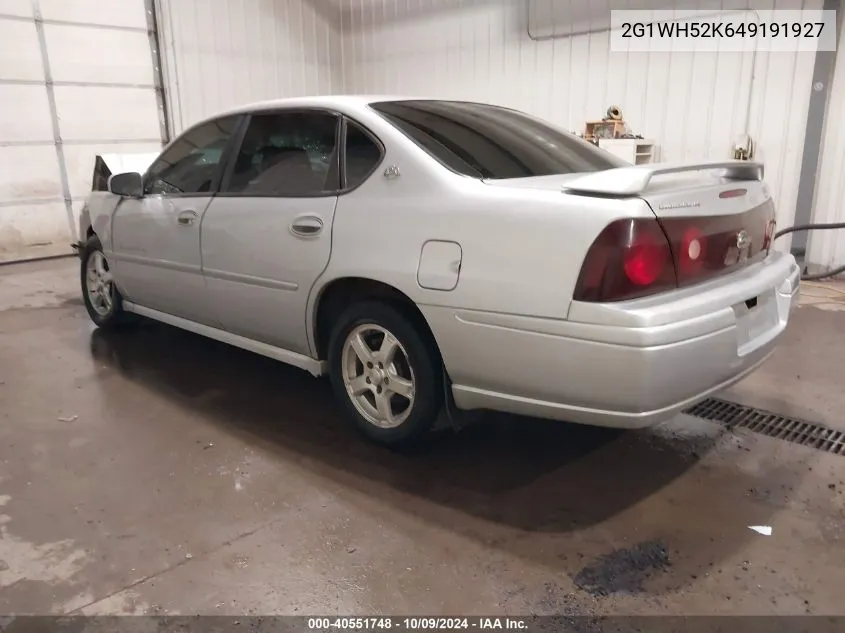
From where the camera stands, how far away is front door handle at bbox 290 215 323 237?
2.67 meters

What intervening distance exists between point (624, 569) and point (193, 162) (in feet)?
9.42

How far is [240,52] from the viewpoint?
31.2ft

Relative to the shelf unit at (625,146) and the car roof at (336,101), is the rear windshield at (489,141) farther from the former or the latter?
the shelf unit at (625,146)

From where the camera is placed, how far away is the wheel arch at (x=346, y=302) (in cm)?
247

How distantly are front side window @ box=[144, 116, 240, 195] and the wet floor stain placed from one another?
2457mm

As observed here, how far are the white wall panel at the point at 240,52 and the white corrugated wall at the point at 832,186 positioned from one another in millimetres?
7290

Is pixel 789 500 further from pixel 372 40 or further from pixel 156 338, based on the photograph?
pixel 372 40

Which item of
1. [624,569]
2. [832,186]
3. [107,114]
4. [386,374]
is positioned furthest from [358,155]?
[107,114]

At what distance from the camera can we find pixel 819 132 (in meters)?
5.84

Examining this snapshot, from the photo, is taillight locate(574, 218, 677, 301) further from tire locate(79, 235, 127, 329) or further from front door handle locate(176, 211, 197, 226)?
tire locate(79, 235, 127, 329)

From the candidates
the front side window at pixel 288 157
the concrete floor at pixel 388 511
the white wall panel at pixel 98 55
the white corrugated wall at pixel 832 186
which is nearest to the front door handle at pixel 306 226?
the front side window at pixel 288 157

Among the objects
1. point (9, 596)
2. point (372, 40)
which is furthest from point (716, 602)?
point (372, 40)

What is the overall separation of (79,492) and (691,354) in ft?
7.46

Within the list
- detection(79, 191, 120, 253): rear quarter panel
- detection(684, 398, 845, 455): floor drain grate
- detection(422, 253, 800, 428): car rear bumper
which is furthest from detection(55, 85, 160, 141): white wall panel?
detection(684, 398, 845, 455): floor drain grate
